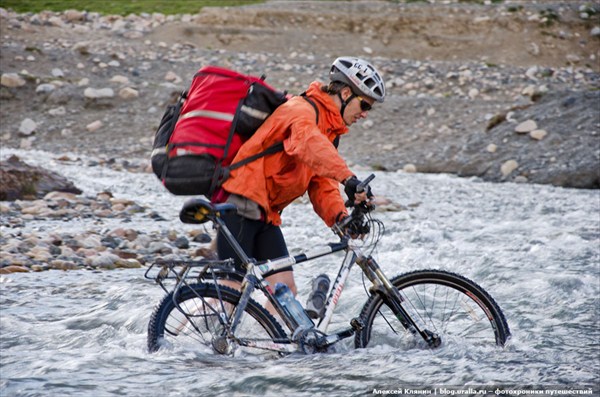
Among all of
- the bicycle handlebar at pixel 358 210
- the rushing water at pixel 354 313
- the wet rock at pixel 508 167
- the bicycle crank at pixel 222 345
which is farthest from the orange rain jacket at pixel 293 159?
the wet rock at pixel 508 167

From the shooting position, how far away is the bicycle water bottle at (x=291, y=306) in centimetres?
509

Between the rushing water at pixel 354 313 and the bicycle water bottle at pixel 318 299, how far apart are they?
0.29 metres

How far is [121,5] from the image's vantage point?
133 ft

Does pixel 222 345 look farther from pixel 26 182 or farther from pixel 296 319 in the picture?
pixel 26 182

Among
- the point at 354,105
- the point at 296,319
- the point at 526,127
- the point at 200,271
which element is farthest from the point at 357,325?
the point at 526,127

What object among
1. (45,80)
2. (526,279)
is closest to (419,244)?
(526,279)

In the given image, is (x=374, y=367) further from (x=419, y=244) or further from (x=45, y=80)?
(x=45, y=80)

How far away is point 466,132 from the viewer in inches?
898

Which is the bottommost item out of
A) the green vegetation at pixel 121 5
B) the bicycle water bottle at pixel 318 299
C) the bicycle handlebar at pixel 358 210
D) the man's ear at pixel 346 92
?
the green vegetation at pixel 121 5

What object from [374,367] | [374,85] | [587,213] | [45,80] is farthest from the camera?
[45,80]

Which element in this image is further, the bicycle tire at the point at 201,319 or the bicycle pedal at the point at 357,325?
the bicycle pedal at the point at 357,325

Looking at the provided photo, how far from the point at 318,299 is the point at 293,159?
0.92 metres

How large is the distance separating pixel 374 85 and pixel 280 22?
3362cm

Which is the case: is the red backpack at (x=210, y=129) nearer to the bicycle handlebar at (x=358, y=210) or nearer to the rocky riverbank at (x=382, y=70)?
the bicycle handlebar at (x=358, y=210)
